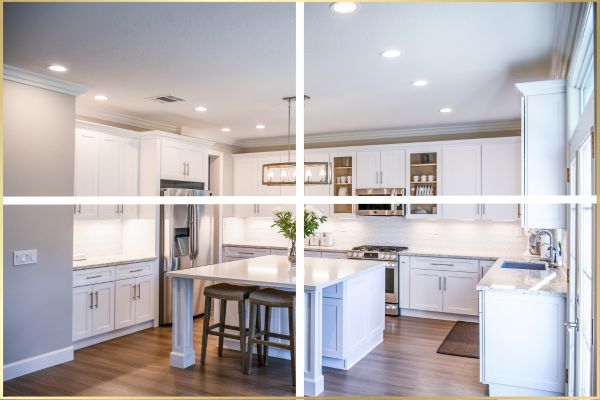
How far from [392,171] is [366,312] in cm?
246

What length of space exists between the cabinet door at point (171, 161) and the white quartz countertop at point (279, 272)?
1.58 metres

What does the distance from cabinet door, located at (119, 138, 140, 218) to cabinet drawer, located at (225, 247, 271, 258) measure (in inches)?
74.0

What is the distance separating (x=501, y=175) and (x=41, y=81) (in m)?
4.89

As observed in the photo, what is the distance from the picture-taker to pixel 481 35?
302 centimetres

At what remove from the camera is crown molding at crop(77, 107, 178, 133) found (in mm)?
5297

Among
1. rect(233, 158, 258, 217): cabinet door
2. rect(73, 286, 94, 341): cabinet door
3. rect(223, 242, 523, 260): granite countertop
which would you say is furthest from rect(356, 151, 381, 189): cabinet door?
rect(73, 286, 94, 341): cabinet door

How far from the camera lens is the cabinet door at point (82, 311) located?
4.50 metres

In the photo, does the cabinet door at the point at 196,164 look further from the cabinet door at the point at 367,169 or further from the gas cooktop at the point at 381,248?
the gas cooktop at the point at 381,248

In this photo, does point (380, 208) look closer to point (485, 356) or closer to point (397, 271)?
point (397, 271)

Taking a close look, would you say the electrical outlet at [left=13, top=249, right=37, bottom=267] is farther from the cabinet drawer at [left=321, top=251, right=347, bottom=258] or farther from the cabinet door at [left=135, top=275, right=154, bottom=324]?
the cabinet drawer at [left=321, top=251, right=347, bottom=258]

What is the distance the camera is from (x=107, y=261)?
493cm

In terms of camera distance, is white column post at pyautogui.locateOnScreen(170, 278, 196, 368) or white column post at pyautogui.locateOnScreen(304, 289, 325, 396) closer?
white column post at pyautogui.locateOnScreen(304, 289, 325, 396)

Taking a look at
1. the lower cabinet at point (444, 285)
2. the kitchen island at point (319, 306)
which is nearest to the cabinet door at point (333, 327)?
the kitchen island at point (319, 306)

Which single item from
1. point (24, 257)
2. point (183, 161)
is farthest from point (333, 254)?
point (24, 257)
